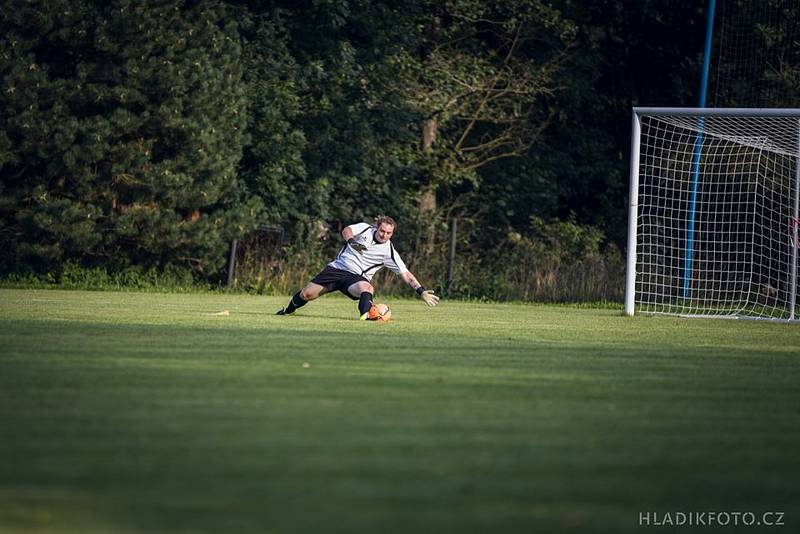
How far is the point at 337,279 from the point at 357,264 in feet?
1.13

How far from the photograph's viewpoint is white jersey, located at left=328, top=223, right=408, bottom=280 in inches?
710

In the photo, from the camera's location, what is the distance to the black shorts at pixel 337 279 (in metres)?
18.1

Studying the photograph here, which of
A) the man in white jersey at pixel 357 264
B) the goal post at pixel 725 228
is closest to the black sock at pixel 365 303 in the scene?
the man in white jersey at pixel 357 264

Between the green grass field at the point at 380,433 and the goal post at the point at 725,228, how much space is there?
833 centimetres

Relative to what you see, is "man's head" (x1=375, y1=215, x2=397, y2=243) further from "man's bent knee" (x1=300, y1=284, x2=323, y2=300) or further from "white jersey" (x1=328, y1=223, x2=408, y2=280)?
"man's bent knee" (x1=300, y1=284, x2=323, y2=300)

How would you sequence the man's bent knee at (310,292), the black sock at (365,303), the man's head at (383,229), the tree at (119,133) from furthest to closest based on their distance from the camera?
1. the tree at (119,133)
2. the man's bent knee at (310,292)
3. the man's head at (383,229)
4. the black sock at (365,303)

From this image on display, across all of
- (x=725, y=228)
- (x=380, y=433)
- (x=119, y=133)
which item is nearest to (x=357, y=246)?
(x=119, y=133)

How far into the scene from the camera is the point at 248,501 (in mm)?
4699

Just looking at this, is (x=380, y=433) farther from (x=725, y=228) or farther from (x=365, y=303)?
(x=725, y=228)

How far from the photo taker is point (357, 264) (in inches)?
719

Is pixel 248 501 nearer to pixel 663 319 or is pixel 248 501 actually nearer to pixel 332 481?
pixel 332 481

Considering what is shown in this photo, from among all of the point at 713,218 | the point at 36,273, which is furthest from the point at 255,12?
A: the point at 713,218

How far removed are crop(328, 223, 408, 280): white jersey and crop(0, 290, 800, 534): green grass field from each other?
16.8ft

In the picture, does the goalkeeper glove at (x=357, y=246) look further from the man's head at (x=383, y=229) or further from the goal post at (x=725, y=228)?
the goal post at (x=725, y=228)
